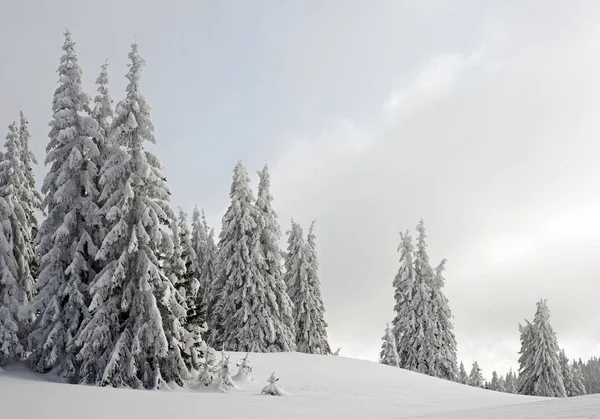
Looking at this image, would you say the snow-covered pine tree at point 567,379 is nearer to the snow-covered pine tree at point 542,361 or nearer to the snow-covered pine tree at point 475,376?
the snow-covered pine tree at point 542,361

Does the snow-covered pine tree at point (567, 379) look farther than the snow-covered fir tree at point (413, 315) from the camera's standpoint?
Yes

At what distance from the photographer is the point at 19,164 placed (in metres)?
25.9

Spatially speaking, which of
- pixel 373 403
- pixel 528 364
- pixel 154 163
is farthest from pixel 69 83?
pixel 528 364

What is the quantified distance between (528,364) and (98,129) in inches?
1934

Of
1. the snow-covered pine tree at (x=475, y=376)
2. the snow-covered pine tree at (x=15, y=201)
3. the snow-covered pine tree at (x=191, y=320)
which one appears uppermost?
the snow-covered pine tree at (x=15, y=201)

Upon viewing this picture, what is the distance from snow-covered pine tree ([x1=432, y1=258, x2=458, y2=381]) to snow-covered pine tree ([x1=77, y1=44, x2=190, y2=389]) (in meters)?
29.4

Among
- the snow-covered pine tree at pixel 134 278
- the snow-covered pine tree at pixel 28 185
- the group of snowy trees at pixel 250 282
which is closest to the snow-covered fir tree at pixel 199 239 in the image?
the group of snowy trees at pixel 250 282

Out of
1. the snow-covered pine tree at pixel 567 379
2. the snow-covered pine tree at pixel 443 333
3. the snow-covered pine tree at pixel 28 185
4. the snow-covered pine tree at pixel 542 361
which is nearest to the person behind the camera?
the snow-covered pine tree at pixel 28 185

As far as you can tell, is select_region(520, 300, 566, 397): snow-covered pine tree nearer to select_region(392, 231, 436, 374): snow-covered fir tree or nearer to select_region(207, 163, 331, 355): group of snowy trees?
select_region(392, 231, 436, 374): snow-covered fir tree

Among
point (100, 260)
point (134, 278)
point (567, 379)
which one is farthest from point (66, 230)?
point (567, 379)

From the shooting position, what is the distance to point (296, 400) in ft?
56.9

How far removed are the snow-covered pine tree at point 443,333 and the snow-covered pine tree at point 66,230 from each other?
3328 centimetres

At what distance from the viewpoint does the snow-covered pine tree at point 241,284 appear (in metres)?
35.7

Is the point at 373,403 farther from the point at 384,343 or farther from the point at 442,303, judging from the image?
the point at 384,343
